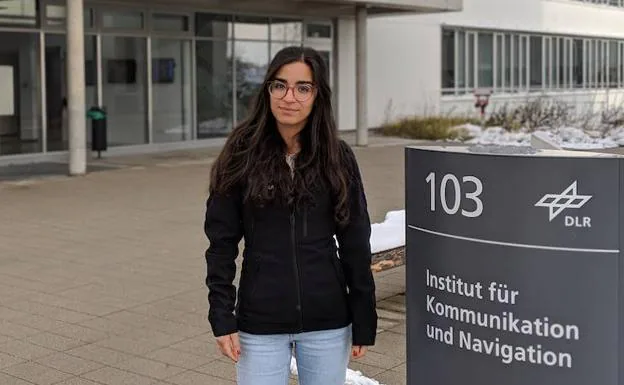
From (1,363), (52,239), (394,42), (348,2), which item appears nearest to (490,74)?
(394,42)

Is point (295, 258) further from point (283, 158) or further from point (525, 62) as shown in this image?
point (525, 62)

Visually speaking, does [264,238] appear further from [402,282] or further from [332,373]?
[402,282]

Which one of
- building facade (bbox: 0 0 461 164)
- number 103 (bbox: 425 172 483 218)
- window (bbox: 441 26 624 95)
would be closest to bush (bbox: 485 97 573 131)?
building facade (bbox: 0 0 461 164)

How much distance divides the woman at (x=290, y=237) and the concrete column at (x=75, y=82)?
42.0ft

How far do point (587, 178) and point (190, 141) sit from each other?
18.8 meters

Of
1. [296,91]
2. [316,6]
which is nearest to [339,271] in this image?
[296,91]

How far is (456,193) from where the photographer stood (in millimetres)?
2893

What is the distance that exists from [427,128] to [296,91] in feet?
72.2

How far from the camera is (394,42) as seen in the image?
27.8 metres

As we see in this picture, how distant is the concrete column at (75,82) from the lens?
598 inches

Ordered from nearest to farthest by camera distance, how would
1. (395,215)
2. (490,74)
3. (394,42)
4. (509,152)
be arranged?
1. (509,152)
2. (395,215)
3. (394,42)
4. (490,74)

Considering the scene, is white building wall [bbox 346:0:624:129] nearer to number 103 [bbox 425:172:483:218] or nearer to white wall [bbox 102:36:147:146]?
white wall [bbox 102:36:147:146]

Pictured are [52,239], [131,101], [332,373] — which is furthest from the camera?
→ [131,101]

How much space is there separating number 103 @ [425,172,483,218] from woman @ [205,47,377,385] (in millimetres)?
262
